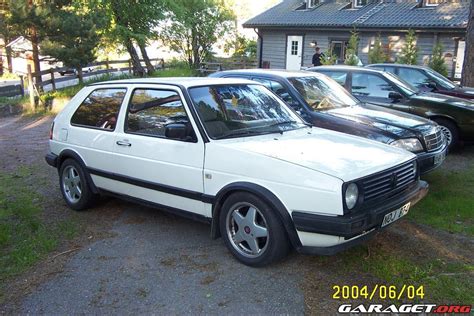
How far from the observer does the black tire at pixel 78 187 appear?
5.41 metres

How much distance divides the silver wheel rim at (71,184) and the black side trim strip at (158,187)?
1.29 ft

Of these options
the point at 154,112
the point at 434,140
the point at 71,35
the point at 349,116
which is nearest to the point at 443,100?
the point at 434,140

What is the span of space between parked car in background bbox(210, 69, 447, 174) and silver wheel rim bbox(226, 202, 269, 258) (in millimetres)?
2673

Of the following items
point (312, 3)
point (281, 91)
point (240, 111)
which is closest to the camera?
point (240, 111)

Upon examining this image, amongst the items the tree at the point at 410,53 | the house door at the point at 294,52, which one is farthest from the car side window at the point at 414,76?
the house door at the point at 294,52

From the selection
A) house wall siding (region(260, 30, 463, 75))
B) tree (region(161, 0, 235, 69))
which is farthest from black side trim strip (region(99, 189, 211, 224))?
tree (region(161, 0, 235, 69))

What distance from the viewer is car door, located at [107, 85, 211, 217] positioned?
4.20 metres

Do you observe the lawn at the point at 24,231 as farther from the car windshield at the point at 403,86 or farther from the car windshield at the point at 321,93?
the car windshield at the point at 403,86

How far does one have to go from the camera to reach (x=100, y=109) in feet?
17.4

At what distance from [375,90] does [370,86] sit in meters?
0.13

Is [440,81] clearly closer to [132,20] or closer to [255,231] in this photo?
[255,231]

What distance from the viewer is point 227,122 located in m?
4.38

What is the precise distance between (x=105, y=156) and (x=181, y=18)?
23.1 metres

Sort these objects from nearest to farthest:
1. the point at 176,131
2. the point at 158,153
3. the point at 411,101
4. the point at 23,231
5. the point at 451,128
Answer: the point at 176,131 → the point at 158,153 → the point at 23,231 → the point at 411,101 → the point at 451,128
